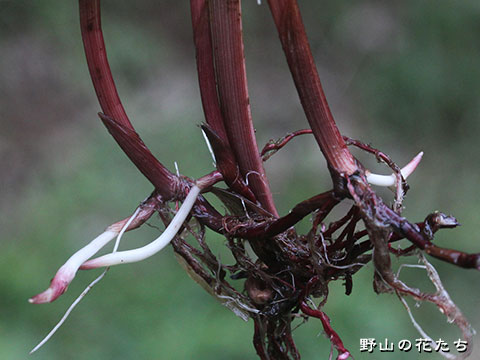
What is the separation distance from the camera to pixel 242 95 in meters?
0.44

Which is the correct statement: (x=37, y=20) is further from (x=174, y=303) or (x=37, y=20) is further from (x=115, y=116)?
(x=115, y=116)

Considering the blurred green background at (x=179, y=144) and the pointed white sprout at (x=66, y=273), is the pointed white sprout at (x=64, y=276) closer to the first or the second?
the pointed white sprout at (x=66, y=273)

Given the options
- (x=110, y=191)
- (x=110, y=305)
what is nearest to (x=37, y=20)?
(x=110, y=191)

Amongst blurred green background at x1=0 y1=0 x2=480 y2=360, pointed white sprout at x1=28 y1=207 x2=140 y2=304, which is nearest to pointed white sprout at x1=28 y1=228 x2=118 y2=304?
pointed white sprout at x1=28 y1=207 x2=140 y2=304

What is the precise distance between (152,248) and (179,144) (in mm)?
1451

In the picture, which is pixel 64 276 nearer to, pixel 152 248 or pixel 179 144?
pixel 152 248

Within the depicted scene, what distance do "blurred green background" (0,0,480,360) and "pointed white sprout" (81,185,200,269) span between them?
0.89m

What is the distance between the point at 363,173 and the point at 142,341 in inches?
42.7

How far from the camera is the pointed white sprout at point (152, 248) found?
44cm

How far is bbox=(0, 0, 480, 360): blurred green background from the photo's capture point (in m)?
1.39

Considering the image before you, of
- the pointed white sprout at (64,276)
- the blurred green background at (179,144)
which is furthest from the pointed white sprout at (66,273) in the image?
the blurred green background at (179,144)

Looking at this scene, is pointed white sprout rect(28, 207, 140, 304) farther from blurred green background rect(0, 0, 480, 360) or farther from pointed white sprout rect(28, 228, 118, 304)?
blurred green background rect(0, 0, 480, 360)

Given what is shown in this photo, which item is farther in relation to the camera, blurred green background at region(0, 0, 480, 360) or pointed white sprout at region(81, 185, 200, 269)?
blurred green background at region(0, 0, 480, 360)

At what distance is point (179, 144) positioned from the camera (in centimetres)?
189
